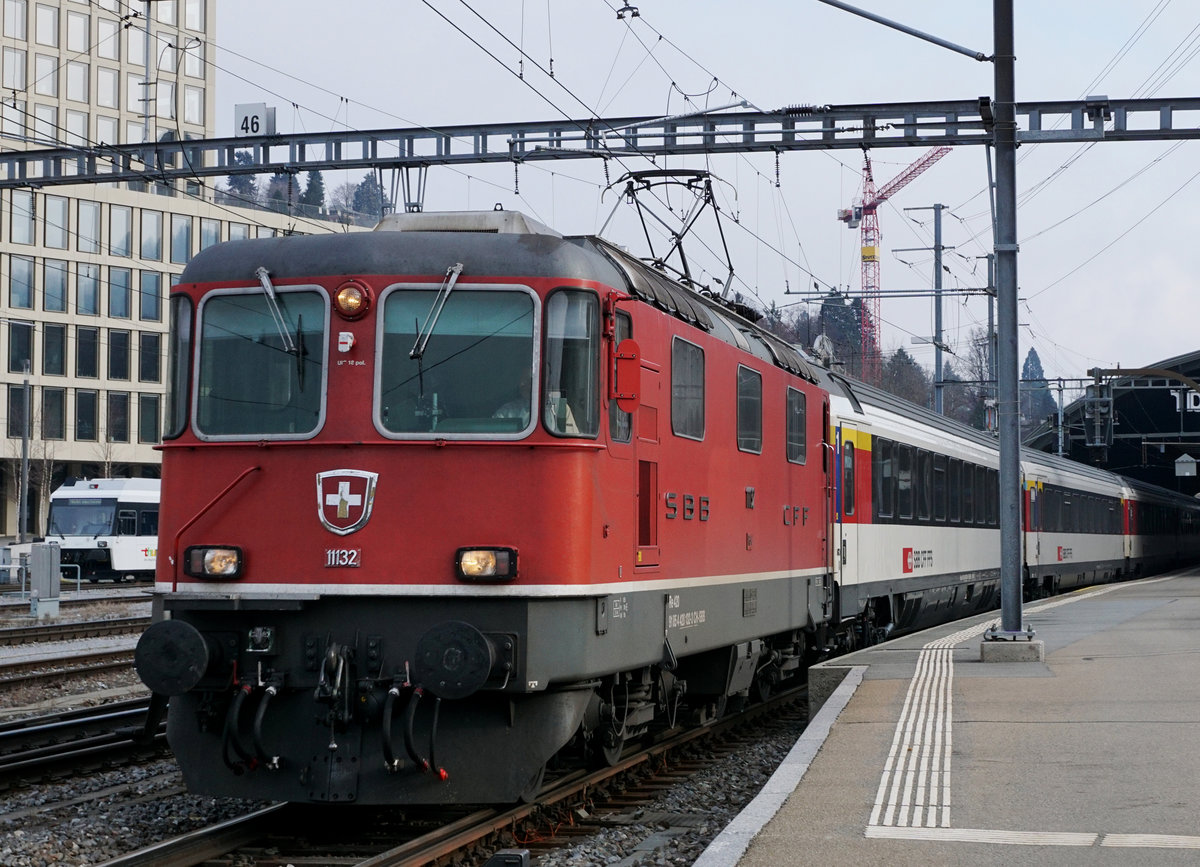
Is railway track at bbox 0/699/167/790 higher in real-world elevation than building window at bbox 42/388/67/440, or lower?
lower

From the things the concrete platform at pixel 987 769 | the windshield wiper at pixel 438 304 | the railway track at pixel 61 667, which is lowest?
the railway track at pixel 61 667

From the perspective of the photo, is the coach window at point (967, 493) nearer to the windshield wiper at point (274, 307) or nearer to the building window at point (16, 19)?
the windshield wiper at point (274, 307)

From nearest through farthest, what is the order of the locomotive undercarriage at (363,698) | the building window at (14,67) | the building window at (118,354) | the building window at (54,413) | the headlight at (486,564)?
the locomotive undercarriage at (363,698) → the headlight at (486,564) → the building window at (54,413) → the building window at (118,354) → the building window at (14,67)

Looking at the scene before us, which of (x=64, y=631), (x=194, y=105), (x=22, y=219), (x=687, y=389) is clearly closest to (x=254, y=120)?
(x=64, y=631)

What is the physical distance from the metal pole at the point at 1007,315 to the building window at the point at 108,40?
200 feet

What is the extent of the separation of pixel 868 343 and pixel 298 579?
61.0 metres

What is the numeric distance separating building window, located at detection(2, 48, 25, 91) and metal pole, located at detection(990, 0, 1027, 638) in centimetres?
5944

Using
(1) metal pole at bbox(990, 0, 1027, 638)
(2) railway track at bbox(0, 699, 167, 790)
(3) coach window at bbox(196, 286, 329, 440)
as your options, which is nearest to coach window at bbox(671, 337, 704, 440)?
(3) coach window at bbox(196, 286, 329, 440)

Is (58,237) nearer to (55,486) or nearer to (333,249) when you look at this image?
(55,486)

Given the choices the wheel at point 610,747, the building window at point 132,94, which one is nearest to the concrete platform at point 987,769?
the wheel at point 610,747

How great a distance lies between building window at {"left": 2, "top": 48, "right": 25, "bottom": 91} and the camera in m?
64.6

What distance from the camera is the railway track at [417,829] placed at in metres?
7.73

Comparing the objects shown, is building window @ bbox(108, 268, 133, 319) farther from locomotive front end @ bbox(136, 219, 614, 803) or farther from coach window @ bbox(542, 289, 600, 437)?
coach window @ bbox(542, 289, 600, 437)

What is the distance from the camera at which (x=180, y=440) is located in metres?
8.62
